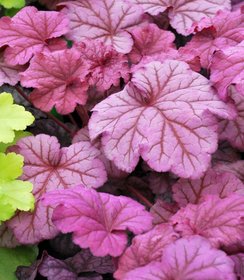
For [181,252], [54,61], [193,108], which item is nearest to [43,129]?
[54,61]

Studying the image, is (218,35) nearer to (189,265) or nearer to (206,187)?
(206,187)

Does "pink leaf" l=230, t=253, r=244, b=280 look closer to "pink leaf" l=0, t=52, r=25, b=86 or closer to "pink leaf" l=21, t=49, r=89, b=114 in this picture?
"pink leaf" l=21, t=49, r=89, b=114

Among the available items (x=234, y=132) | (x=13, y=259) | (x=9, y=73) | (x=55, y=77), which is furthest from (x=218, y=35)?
(x=13, y=259)

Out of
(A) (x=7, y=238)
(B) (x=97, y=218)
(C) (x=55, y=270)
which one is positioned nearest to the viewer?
(B) (x=97, y=218)

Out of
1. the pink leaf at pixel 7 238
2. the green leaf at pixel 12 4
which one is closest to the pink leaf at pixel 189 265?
the pink leaf at pixel 7 238

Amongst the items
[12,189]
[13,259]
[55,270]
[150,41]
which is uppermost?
[150,41]

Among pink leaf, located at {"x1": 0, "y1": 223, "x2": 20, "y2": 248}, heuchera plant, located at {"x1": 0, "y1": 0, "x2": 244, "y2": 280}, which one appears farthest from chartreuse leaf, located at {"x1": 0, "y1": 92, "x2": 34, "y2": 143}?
pink leaf, located at {"x1": 0, "y1": 223, "x2": 20, "y2": 248}
